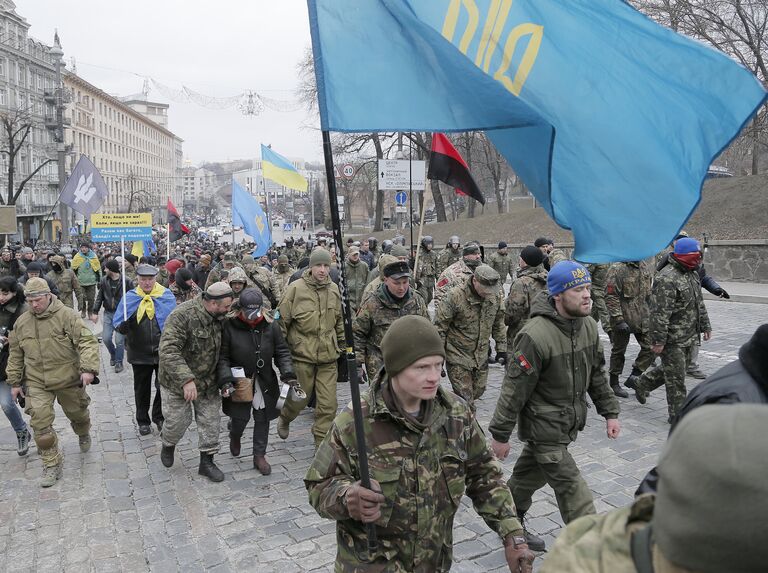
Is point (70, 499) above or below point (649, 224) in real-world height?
below

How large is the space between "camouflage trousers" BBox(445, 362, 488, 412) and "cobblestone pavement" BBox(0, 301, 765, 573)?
708 millimetres

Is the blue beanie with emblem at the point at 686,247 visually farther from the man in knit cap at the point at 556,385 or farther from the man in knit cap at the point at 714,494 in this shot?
the man in knit cap at the point at 714,494

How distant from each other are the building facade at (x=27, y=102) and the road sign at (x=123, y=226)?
58058 millimetres

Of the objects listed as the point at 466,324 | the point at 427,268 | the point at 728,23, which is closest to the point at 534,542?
the point at 466,324

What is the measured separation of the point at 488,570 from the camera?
4.30 metres

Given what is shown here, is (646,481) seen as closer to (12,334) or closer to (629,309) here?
(12,334)

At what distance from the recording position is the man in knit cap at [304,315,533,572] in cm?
268

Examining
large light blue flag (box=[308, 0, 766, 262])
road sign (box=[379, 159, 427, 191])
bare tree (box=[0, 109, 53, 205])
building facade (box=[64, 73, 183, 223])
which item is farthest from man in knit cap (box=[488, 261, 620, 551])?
building facade (box=[64, 73, 183, 223])

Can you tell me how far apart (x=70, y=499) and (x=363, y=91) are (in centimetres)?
465

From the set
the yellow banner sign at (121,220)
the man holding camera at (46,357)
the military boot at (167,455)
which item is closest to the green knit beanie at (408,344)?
the military boot at (167,455)

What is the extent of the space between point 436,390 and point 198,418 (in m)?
4.03

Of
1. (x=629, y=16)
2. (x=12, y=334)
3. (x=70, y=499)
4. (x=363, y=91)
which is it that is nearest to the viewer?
(x=363, y=91)

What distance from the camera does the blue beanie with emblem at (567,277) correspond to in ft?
13.5

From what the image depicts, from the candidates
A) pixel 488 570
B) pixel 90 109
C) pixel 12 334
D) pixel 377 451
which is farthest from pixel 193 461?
pixel 90 109
